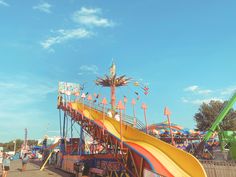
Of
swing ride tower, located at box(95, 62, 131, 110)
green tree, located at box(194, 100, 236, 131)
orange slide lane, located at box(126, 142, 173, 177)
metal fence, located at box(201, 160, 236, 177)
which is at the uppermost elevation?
swing ride tower, located at box(95, 62, 131, 110)

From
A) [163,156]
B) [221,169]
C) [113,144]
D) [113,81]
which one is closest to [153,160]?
[163,156]

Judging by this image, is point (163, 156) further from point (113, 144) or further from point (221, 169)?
point (113, 144)

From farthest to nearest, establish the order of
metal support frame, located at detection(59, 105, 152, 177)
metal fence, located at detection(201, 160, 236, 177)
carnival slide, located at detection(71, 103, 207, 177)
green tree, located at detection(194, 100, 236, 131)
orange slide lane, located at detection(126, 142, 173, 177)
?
1. green tree, located at detection(194, 100, 236, 131)
2. metal support frame, located at detection(59, 105, 152, 177)
3. metal fence, located at detection(201, 160, 236, 177)
4. carnival slide, located at detection(71, 103, 207, 177)
5. orange slide lane, located at detection(126, 142, 173, 177)

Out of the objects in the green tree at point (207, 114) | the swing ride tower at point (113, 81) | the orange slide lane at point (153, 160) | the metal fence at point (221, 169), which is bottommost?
the metal fence at point (221, 169)

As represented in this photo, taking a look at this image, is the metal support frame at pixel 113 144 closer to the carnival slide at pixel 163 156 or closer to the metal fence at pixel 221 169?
the carnival slide at pixel 163 156

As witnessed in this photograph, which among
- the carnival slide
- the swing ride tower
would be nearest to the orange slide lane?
the carnival slide

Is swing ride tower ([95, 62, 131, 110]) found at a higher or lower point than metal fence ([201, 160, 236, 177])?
higher

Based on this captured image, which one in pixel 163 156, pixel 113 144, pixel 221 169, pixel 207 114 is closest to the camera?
pixel 221 169

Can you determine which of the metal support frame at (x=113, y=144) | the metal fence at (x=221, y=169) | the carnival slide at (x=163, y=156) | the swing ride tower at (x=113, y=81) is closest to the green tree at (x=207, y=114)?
the swing ride tower at (x=113, y=81)

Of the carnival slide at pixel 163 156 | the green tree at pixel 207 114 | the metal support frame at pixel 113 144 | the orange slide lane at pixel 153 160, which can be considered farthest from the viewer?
the green tree at pixel 207 114

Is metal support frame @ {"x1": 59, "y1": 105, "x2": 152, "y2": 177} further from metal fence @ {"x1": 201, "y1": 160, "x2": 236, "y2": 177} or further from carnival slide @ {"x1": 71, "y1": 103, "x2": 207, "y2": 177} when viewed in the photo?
metal fence @ {"x1": 201, "y1": 160, "x2": 236, "y2": 177}

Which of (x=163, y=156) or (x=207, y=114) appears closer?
(x=163, y=156)

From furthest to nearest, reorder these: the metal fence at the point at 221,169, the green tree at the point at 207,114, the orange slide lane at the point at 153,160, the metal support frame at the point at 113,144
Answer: the green tree at the point at 207,114, the metal support frame at the point at 113,144, the metal fence at the point at 221,169, the orange slide lane at the point at 153,160

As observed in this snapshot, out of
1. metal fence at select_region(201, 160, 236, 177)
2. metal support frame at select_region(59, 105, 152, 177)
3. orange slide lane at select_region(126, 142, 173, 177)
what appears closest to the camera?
orange slide lane at select_region(126, 142, 173, 177)
